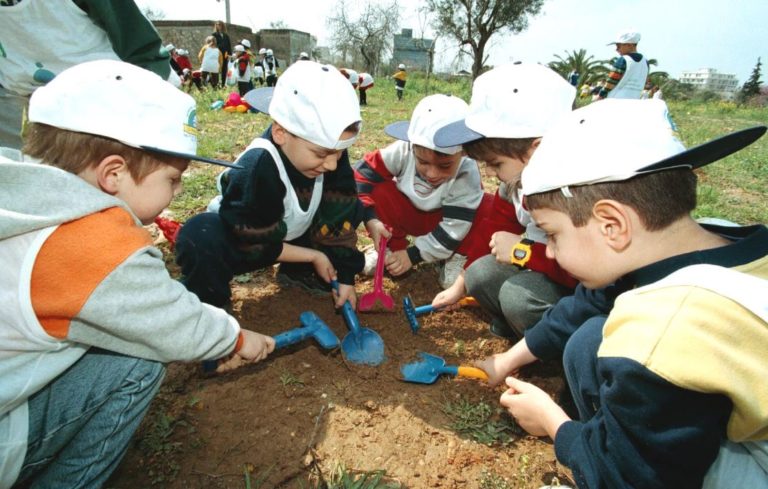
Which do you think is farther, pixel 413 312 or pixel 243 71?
pixel 243 71

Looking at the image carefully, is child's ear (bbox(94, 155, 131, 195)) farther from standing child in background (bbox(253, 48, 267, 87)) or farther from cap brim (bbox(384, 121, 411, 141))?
standing child in background (bbox(253, 48, 267, 87))


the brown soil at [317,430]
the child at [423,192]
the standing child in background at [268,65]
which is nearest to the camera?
the brown soil at [317,430]

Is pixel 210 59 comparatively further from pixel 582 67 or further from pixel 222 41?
pixel 582 67

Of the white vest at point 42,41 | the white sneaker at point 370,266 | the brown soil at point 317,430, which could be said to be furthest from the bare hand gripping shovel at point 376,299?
the white vest at point 42,41

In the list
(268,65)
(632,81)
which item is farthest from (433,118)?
(268,65)

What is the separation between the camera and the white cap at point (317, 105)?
1.76 m

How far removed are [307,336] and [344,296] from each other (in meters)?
0.33

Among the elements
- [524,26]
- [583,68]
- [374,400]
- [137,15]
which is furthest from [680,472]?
[524,26]

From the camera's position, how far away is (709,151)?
0.96m

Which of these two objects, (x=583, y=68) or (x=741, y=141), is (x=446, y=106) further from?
(x=583, y=68)

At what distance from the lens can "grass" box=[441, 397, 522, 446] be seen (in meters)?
1.59

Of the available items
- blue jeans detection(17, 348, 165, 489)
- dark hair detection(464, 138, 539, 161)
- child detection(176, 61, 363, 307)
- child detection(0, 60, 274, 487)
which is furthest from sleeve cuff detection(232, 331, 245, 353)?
dark hair detection(464, 138, 539, 161)

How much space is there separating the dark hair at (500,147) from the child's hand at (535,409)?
942mm

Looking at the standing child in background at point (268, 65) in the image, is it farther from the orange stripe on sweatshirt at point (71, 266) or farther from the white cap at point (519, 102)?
the orange stripe on sweatshirt at point (71, 266)
